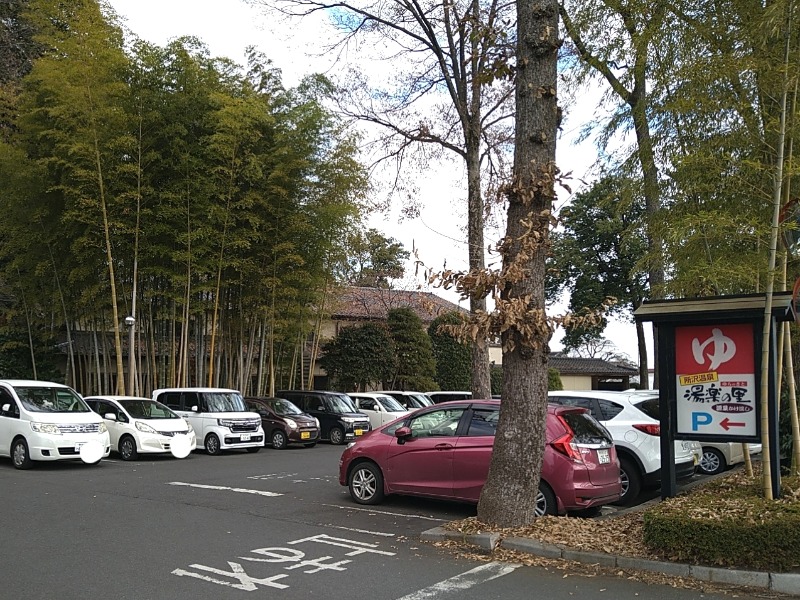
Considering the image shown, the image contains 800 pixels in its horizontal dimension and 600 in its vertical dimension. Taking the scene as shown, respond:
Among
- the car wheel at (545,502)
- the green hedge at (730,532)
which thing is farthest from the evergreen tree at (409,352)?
the green hedge at (730,532)

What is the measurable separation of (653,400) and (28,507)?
29.7 feet

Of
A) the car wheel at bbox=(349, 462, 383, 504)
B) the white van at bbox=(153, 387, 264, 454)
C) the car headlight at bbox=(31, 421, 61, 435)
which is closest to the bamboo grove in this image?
the white van at bbox=(153, 387, 264, 454)

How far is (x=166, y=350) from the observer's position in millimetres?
23688

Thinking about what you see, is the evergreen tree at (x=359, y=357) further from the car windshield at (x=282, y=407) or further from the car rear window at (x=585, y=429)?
the car rear window at (x=585, y=429)

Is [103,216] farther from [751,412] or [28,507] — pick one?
[751,412]

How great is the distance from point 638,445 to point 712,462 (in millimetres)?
3287

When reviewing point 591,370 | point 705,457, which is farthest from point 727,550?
point 591,370

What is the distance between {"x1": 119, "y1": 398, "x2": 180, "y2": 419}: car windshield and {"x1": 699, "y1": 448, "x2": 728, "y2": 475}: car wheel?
11.5m

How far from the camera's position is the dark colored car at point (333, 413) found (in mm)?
22234

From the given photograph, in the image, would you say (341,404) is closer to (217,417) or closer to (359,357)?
(217,417)

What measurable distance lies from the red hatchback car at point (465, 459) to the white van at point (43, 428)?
21.6ft

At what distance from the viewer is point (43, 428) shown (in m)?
14.0

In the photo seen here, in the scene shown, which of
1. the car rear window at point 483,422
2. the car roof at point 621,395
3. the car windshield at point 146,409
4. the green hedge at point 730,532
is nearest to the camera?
the green hedge at point 730,532

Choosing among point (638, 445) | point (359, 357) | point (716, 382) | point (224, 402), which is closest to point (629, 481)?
point (638, 445)
